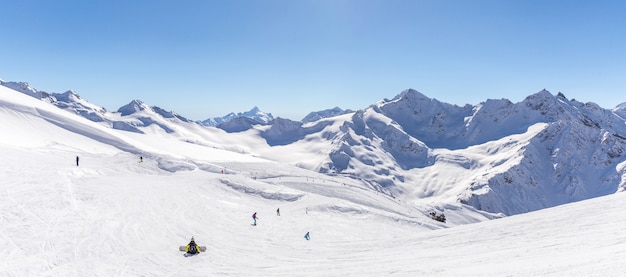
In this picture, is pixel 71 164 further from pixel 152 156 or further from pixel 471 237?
pixel 471 237

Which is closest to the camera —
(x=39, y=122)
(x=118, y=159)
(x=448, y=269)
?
(x=448, y=269)

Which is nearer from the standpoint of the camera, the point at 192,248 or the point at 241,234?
the point at 192,248

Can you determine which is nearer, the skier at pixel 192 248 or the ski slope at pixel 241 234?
the ski slope at pixel 241 234

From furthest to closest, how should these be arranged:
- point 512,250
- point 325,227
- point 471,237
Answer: point 325,227, point 471,237, point 512,250

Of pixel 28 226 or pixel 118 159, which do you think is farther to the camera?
pixel 118 159

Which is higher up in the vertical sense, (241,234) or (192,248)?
(192,248)

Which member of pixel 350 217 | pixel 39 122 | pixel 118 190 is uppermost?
pixel 39 122

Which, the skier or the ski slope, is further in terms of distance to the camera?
the skier

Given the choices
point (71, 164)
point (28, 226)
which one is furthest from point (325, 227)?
point (71, 164)
